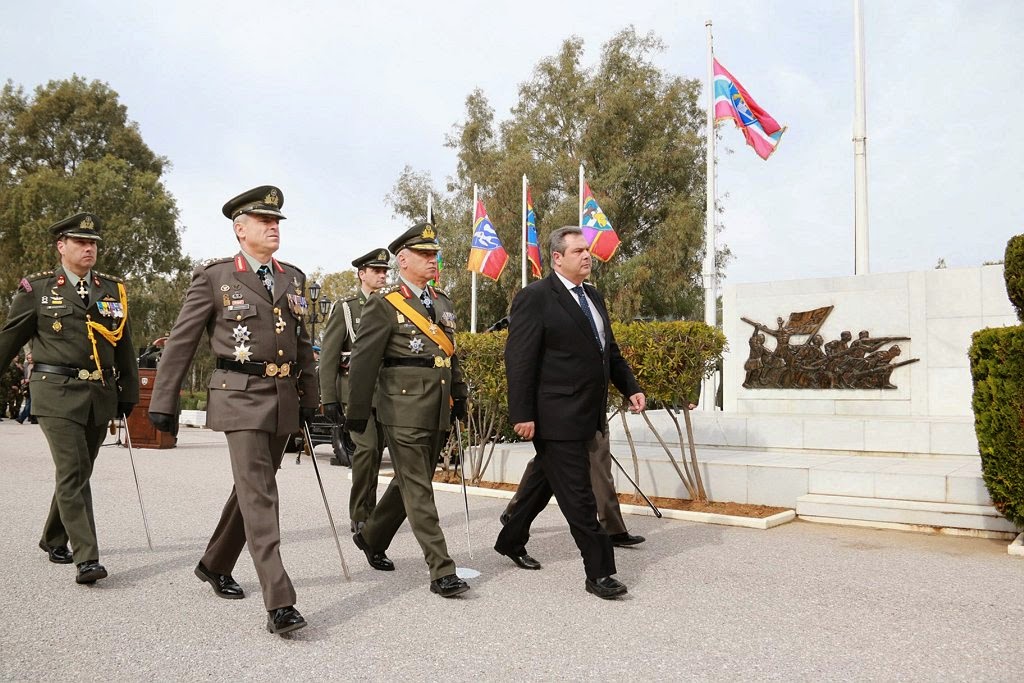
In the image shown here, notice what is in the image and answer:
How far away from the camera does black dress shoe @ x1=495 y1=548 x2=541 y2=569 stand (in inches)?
212

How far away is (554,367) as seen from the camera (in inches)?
191

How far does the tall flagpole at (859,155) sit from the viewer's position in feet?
46.5

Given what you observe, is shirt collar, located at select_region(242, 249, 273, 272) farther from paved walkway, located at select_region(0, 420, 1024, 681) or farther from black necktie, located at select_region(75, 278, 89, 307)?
paved walkway, located at select_region(0, 420, 1024, 681)

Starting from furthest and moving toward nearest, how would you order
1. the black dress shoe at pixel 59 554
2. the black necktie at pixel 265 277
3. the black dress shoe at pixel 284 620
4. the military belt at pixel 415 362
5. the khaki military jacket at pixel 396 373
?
the black dress shoe at pixel 59 554 → the military belt at pixel 415 362 → the khaki military jacket at pixel 396 373 → the black necktie at pixel 265 277 → the black dress shoe at pixel 284 620

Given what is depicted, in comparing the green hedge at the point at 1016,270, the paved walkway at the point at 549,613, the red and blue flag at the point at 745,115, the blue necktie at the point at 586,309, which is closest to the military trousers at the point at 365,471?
the paved walkway at the point at 549,613

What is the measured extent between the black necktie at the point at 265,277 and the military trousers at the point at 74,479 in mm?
1703

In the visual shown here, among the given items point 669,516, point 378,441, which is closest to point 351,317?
point 378,441

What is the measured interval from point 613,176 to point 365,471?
30.4 meters

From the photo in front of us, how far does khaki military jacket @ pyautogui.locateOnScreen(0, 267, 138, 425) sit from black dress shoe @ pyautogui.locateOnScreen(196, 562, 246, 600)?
1314mm

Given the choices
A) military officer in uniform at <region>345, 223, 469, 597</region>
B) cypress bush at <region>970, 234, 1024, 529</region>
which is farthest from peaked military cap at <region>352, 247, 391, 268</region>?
cypress bush at <region>970, 234, 1024, 529</region>

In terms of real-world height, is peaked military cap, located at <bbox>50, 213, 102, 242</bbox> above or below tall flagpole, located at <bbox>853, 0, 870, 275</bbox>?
below

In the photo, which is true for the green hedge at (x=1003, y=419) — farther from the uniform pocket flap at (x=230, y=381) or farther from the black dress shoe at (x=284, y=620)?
the uniform pocket flap at (x=230, y=381)

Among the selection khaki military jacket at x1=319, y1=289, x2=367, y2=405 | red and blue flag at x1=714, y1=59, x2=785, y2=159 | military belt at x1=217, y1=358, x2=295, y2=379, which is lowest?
military belt at x1=217, y1=358, x2=295, y2=379

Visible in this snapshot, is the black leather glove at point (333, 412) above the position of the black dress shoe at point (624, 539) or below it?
above
